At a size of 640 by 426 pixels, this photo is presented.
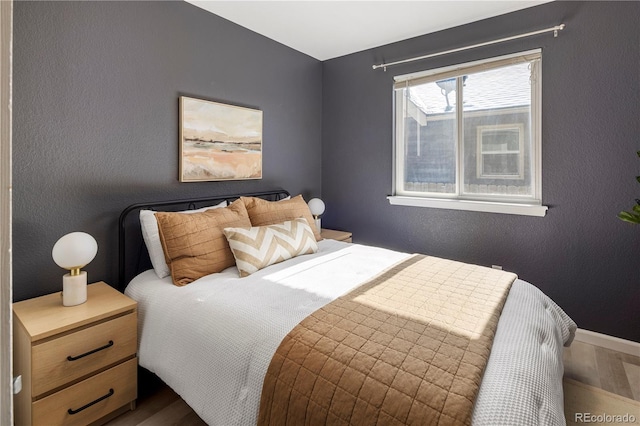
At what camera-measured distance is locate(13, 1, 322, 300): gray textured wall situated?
6.12ft

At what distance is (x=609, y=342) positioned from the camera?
2486mm

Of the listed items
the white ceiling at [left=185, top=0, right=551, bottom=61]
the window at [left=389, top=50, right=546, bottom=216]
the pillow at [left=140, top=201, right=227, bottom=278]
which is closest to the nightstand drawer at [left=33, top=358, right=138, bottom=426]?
the pillow at [left=140, top=201, right=227, bottom=278]

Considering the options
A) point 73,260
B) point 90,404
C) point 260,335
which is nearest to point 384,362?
point 260,335

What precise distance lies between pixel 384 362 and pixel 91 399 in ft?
4.81

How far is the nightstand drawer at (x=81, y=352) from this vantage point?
150cm

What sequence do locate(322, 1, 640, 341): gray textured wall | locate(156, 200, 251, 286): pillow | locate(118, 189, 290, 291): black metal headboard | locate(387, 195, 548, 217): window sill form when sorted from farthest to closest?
locate(387, 195, 548, 217): window sill → locate(322, 1, 640, 341): gray textured wall → locate(118, 189, 290, 291): black metal headboard → locate(156, 200, 251, 286): pillow

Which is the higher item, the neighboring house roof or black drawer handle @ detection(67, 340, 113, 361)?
the neighboring house roof

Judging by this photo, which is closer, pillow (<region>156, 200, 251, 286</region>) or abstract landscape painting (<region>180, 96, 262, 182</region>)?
pillow (<region>156, 200, 251, 286</region>)

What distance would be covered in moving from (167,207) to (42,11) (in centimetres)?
129

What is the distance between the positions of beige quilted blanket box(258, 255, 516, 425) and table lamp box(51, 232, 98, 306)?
1.16 meters

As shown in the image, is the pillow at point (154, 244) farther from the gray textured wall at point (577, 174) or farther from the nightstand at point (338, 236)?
the gray textured wall at point (577, 174)

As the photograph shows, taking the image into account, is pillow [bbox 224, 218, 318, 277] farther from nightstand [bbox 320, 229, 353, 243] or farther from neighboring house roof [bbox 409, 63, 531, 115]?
neighboring house roof [bbox 409, 63, 531, 115]

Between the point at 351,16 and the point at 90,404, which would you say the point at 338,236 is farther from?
the point at 90,404

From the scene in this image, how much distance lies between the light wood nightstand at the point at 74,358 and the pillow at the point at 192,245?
308 mm
